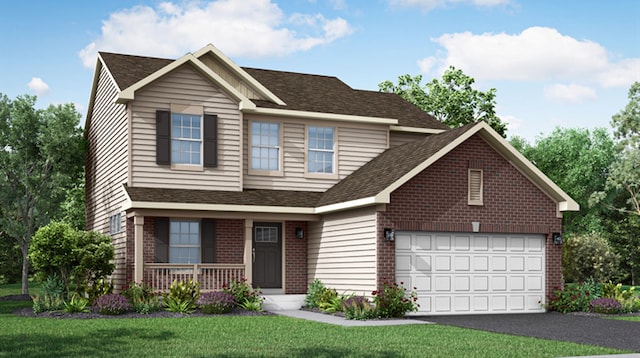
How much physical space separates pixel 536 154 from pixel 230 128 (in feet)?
137

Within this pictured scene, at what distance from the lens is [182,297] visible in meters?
20.4

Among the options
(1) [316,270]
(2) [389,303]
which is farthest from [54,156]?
(2) [389,303]

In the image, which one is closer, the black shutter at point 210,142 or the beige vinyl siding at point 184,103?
the beige vinyl siding at point 184,103

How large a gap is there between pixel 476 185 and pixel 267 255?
6815 mm

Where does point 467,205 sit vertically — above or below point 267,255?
above

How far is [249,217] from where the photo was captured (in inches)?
888

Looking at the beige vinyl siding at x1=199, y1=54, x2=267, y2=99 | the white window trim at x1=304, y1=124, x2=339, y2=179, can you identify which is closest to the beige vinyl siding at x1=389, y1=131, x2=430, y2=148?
the white window trim at x1=304, y1=124, x2=339, y2=179

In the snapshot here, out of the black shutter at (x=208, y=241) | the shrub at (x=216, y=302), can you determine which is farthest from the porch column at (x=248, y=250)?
the shrub at (x=216, y=302)

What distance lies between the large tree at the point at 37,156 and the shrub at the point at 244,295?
11.8 metres

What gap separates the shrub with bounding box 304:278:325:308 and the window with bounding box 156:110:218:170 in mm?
4593

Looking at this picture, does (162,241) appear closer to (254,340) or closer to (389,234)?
(389,234)

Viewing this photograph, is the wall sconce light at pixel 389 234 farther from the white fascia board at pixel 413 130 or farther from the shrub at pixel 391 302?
the white fascia board at pixel 413 130

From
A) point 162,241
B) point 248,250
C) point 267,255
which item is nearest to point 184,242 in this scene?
point 162,241

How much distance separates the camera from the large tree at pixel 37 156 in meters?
29.9
